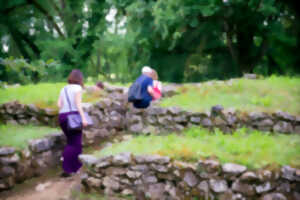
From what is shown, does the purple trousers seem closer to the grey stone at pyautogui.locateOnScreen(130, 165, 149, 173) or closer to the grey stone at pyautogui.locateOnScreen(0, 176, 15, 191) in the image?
the grey stone at pyautogui.locateOnScreen(0, 176, 15, 191)

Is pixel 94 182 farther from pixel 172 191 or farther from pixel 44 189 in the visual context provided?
pixel 172 191

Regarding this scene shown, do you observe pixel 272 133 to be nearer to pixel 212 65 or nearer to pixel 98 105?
pixel 98 105

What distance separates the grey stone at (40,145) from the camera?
6159 mm

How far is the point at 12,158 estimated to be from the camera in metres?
5.66

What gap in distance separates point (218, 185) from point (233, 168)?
0.35 metres

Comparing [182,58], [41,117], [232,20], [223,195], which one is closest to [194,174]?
[223,195]

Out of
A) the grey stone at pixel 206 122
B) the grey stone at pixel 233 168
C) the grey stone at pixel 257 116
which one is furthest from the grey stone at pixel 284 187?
the grey stone at pixel 206 122

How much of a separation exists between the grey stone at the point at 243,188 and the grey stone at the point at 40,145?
406cm

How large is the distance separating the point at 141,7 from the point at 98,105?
24.1ft

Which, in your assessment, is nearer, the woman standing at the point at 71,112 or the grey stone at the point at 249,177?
the grey stone at the point at 249,177

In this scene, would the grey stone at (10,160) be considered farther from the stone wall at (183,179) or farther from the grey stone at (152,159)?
the grey stone at (152,159)


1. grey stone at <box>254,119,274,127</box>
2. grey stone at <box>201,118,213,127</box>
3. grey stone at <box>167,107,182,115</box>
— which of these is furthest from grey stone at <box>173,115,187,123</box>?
grey stone at <box>254,119,274,127</box>

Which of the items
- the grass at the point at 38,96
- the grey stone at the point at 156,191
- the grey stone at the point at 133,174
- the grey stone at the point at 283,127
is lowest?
the grey stone at the point at 156,191

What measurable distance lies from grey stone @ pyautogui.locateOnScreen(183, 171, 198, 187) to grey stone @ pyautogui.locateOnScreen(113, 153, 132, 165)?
39.2 inches
